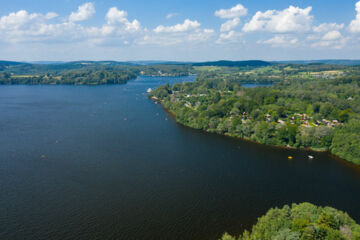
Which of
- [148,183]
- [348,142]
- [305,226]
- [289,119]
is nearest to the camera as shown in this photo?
[305,226]

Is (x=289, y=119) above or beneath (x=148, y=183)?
above

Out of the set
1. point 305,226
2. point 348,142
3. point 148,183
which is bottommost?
point 148,183

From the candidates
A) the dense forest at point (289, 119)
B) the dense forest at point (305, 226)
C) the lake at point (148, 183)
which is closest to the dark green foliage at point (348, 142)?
the dense forest at point (289, 119)

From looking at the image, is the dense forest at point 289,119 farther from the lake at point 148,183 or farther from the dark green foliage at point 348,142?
the lake at point 148,183

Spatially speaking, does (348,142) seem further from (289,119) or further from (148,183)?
(148,183)

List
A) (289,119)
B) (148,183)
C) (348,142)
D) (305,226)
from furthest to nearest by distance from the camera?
(289,119)
(348,142)
(148,183)
(305,226)

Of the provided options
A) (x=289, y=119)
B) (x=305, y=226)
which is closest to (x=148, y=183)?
(x=305, y=226)

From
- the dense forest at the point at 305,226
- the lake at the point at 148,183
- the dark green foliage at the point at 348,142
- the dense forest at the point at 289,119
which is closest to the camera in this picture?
the dense forest at the point at 305,226

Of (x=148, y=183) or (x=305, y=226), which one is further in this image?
(x=148, y=183)
